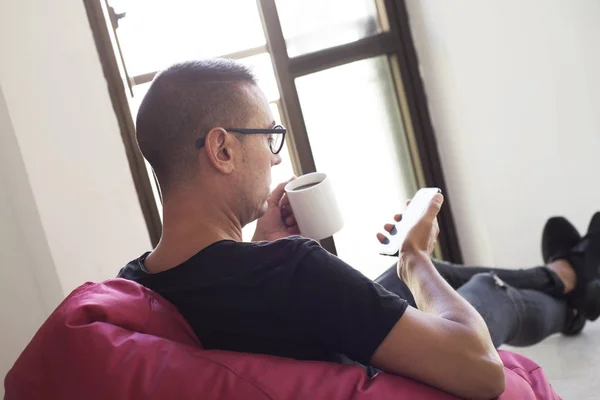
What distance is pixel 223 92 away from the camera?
0.87 metres

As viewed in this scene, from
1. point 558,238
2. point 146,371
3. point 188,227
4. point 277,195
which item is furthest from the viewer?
point 558,238

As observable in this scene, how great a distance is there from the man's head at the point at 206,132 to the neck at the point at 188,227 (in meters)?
0.01

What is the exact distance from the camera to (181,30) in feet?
5.89

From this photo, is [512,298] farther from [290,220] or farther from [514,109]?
[514,109]

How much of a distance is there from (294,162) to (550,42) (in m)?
0.87

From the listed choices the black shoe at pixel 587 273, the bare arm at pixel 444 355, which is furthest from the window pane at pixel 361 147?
the bare arm at pixel 444 355

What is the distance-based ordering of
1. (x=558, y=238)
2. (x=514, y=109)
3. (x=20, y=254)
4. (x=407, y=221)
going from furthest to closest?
(x=514, y=109) → (x=558, y=238) → (x=20, y=254) → (x=407, y=221)

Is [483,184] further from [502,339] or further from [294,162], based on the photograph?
[502,339]

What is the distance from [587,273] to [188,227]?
1162 millimetres

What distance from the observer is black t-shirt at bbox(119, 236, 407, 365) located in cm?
72

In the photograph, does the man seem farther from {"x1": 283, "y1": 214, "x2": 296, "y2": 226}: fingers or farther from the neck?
{"x1": 283, "y1": 214, "x2": 296, "y2": 226}: fingers

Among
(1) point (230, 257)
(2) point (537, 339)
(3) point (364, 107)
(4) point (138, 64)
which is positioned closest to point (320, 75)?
(3) point (364, 107)

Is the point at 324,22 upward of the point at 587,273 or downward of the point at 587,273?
upward

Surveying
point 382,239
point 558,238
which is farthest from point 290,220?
point 558,238
